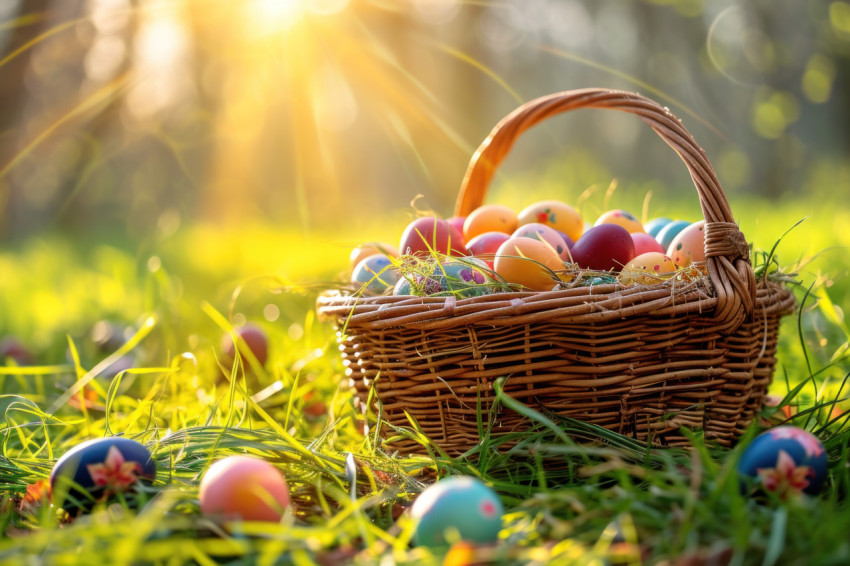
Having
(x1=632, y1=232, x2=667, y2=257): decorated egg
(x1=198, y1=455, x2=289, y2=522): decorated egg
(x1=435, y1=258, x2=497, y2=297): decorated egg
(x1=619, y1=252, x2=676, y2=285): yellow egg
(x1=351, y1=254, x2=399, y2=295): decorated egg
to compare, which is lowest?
(x1=198, y1=455, x2=289, y2=522): decorated egg

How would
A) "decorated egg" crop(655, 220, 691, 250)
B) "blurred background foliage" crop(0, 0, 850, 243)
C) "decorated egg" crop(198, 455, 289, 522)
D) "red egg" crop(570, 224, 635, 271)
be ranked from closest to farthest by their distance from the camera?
"decorated egg" crop(198, 455, 289, 522) → "red egg" crop(570, 224, 635, 271) → "decorated egg" crop(655, 220, 691, 250) → "blurred background foliage" crop(0, 0, 850, 243)

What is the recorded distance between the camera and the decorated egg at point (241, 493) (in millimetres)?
1127

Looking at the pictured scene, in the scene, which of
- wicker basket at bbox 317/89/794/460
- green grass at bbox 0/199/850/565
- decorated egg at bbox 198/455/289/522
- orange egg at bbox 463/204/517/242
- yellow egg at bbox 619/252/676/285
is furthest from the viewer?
orange egg at bbox 463/204/517/242

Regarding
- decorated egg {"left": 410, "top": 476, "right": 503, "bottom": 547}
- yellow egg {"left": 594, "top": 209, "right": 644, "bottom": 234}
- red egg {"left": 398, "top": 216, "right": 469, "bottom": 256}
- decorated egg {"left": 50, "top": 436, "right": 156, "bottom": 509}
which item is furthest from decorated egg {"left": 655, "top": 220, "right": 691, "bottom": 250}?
decorated egg {"left": 50, "top": 436, "right": 156, "bottom": 509}

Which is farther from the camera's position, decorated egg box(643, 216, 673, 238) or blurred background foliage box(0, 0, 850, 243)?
blurred background foliage box(0, 0, 850, 243)

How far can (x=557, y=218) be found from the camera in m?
1.97

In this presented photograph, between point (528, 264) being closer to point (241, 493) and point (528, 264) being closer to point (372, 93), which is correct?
point (241, 493)

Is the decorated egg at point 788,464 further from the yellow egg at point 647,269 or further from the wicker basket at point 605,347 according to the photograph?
the yellow egg at point 647,269

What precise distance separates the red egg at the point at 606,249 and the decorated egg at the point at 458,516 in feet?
2.40

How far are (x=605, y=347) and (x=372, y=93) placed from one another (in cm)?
1180

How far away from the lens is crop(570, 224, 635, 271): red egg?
5.30ft

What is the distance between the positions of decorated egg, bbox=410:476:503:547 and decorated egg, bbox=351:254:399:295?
72cm

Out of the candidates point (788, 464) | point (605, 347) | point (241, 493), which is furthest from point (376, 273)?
point (788, 464)

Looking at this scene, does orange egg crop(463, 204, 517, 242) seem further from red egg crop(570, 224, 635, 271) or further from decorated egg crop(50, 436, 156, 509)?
decorated egg crop(50, 436, 156, 509)
